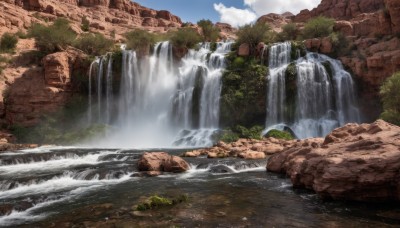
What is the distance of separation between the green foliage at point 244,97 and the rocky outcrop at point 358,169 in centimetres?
2175

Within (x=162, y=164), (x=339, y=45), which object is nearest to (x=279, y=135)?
(x=162, y=164)

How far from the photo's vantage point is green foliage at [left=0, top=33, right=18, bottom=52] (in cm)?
4000

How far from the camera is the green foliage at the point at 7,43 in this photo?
4000 centimetres

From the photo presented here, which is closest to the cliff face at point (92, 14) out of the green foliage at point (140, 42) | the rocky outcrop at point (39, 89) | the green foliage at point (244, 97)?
the rocky outcrop at point (39, 89)

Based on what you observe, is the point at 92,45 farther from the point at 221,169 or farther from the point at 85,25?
the point at 221,169

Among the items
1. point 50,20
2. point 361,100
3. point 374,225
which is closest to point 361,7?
point 361,100

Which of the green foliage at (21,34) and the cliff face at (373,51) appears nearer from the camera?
the cliff face at (373,51)

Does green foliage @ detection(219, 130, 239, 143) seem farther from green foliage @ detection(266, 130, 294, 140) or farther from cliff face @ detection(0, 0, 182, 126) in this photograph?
cliff face @ detection(0, 0, 182, 126)

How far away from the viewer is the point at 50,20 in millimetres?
54844

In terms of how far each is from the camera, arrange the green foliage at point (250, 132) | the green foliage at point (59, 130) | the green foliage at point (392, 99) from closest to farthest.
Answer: the green foliage at point (392, 99) → the green foliage at point (250, 132) → the green foliage at point (59, 130)

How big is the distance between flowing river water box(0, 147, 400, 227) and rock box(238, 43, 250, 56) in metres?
22.9

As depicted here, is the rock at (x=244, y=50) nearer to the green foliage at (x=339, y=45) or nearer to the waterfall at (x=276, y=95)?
the waterfall at (x=276, y=95)

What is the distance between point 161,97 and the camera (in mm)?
35344

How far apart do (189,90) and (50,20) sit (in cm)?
3521
